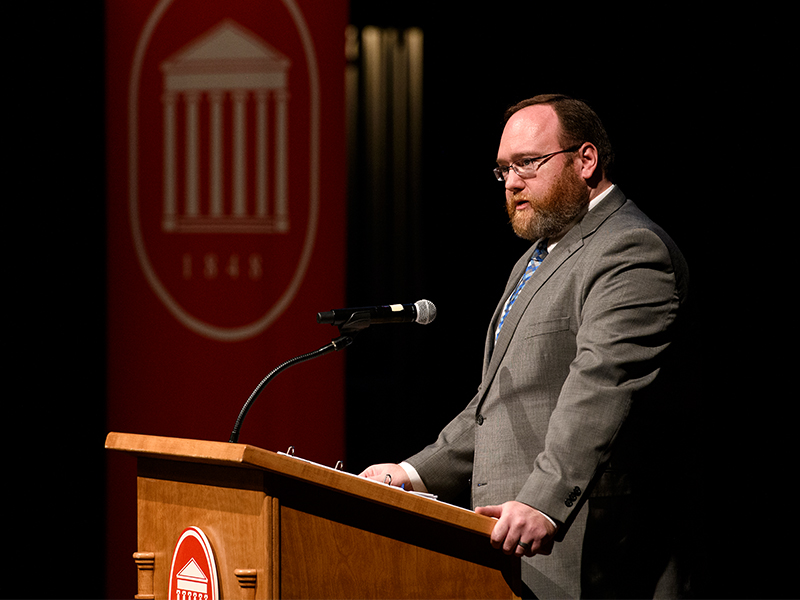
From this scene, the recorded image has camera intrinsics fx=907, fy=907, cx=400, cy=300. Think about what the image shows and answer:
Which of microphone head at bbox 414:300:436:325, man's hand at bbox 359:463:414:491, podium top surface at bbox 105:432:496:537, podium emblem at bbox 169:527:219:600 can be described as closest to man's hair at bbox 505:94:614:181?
microphone head at bbox 414:300:436:325

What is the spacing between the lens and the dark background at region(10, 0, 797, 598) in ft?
10.2

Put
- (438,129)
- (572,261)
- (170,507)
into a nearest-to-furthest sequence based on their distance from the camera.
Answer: (170,507) < (572,261) < (438,129)

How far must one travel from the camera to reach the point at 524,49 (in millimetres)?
3281

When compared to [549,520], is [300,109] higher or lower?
higher

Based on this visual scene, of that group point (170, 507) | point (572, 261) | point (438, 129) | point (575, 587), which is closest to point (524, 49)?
point (438, 129)

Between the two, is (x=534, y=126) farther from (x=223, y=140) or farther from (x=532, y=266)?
(x=223, y=140)

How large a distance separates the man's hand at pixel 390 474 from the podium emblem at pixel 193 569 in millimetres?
572

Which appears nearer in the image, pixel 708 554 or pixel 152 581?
pixel 152 581

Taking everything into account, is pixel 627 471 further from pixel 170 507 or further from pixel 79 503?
pixel 79 503

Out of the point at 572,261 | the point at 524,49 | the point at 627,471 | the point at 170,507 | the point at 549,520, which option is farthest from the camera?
the point at 524,49

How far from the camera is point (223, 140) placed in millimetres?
3158

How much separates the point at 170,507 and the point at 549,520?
63 cm

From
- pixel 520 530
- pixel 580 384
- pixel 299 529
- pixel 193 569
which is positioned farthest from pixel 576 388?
pixel 193 569

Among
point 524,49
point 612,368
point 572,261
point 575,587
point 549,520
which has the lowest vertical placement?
point 575,587
